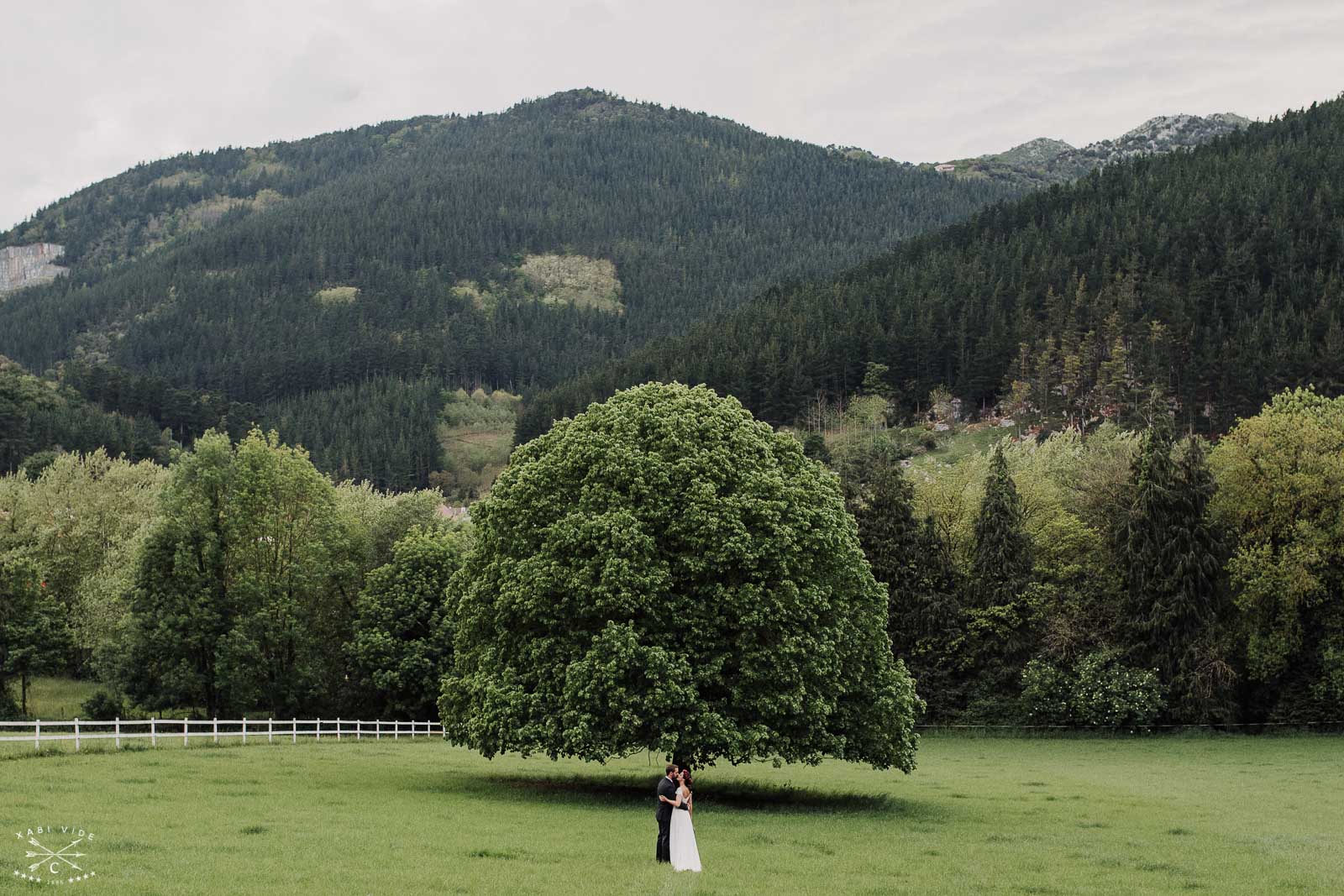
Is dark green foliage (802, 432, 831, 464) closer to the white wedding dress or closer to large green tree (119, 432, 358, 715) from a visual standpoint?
large green tree (119, 432, 358, 715)

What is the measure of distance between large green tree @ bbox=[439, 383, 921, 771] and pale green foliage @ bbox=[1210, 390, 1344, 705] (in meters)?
32.7

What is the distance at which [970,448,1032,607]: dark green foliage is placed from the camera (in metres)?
71.7

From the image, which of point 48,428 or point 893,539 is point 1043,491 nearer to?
point 893,539

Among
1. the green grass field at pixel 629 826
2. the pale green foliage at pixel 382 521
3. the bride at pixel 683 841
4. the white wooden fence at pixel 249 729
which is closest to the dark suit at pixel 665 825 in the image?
the bride at pixel 683 841

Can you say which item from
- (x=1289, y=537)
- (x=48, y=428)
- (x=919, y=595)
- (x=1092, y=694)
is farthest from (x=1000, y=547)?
Answer: (x=48, y=428)

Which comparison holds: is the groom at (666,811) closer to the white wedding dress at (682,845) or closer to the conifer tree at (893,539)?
the white wedding dress at (682,845)

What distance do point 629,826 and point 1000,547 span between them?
47.1m

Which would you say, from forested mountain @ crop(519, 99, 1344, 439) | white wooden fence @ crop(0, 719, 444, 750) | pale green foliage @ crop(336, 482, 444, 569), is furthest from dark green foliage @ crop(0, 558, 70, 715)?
forested mountain @ crop(519, 99, 1344, 439)

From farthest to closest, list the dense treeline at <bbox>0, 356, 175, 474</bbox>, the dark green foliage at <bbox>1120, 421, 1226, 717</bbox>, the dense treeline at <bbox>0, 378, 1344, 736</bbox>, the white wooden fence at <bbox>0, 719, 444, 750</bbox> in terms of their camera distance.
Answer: the dense treeline at <bbox>0, 356, 175, 474</bbox>, the dark green foliage at <bbox>1120, 421, 1226, 717</bbox>, the dense treeline at <bbox>0, 378, 1344, 736</bbox>, the white wooden fence at <bbox>0, 719, 444, 750</bbox>

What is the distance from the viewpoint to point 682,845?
22688 mm

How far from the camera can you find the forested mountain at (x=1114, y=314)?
13575 centimetres

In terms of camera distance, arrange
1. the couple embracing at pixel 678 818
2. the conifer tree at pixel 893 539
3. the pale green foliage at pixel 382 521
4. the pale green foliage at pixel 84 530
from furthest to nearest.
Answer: the pale green foliage at pixel 84 530 < the conifer tree at pixel 893 539 < the pale green foliage at pixel 382 521 < the couple embracing at pixel 678 818

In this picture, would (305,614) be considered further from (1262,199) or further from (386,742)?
(1262,199)

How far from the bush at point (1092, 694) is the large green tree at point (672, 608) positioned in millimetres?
31484
